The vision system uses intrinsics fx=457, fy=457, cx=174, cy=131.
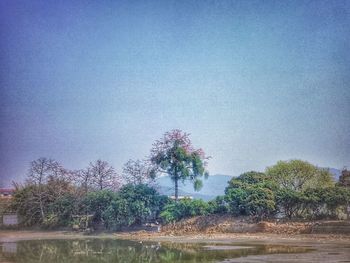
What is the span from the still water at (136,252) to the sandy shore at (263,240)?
887 millimetres

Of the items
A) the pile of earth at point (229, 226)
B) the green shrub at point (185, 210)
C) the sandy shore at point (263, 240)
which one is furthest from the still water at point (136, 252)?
the green shrub at point (185, 210)

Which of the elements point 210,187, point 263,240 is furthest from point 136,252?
point 210,187

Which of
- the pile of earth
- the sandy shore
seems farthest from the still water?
the pile of earth

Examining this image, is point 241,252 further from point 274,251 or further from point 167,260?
point 167,260

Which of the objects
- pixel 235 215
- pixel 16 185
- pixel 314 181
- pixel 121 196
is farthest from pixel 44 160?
pixel 314 181

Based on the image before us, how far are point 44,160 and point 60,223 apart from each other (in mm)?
4359

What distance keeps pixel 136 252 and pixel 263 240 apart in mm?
5500

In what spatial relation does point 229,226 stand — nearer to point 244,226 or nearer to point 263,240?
point 244,226

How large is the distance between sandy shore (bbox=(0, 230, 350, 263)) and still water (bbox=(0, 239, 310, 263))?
89 centimetres

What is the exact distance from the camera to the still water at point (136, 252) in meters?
13.0

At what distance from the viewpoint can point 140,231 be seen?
22.6 m

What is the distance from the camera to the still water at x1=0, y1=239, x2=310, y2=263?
13.0 metres

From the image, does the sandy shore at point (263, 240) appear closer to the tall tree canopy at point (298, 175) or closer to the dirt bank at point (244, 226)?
the dirt bank at point (244, 226)

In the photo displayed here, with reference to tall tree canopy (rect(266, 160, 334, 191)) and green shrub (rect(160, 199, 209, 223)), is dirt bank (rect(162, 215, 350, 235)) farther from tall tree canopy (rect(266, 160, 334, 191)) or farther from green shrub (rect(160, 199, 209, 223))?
tall tree canopy (rect(266, 160, 334, 191))
